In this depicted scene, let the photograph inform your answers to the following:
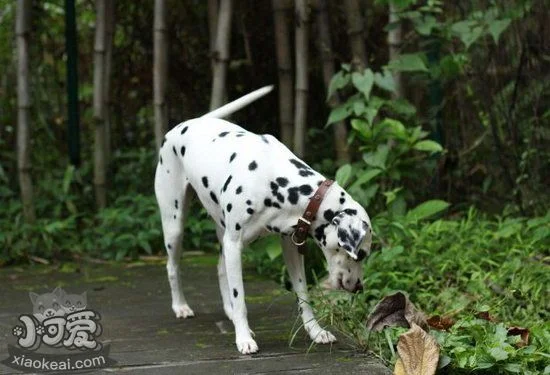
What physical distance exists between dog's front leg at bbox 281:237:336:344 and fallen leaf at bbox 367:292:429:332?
199 millimetres

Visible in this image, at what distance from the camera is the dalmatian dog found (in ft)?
13.4

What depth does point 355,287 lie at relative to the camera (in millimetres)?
4145

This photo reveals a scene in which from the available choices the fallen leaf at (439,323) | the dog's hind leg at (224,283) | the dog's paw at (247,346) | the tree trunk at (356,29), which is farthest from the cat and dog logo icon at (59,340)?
the tree trunk at (356,29)

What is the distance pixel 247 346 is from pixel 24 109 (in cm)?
348

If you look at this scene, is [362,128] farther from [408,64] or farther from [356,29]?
[356,29]

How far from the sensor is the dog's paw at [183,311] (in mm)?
4941

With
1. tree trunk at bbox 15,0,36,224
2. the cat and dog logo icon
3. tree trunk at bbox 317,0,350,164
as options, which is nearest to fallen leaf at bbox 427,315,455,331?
the cat and dog logo icon

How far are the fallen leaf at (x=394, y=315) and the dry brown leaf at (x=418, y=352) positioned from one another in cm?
37

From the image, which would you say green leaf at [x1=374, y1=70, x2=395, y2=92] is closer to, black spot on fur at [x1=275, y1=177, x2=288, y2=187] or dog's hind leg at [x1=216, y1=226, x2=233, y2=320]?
dog's hind leg at [x1=216, y1=226, x2=233, y2=320]

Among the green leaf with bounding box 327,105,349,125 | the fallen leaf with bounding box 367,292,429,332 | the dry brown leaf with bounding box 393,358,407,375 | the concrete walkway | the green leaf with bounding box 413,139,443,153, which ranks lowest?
the concrete walkway

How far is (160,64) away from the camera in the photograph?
7035 millimetres

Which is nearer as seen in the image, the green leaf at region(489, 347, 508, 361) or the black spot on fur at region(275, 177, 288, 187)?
the green leaf at region(489, 347, 508, 361)

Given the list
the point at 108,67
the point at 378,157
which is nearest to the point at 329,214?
the point at 378,157

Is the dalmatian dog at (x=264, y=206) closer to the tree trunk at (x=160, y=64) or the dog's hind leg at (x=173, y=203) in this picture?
the dog's hind leg at (x=173, y=203)
